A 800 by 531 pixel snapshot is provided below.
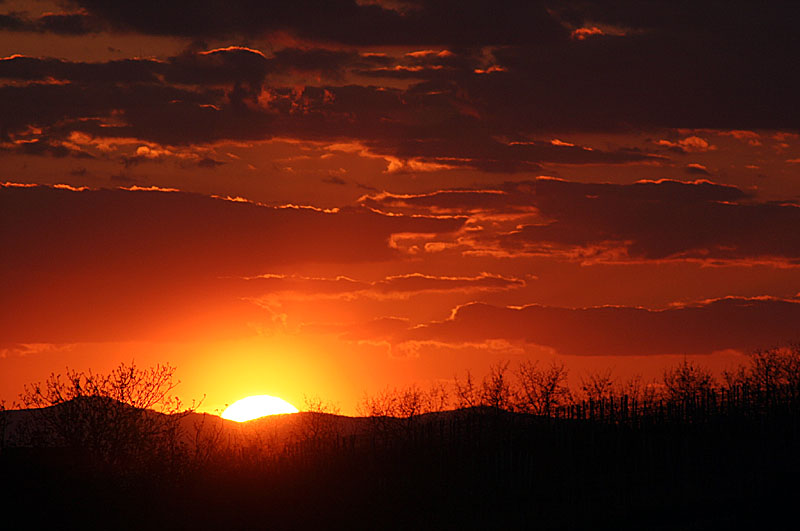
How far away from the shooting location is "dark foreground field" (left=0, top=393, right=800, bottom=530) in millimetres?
58156

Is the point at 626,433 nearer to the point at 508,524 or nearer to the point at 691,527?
the point at 508,524

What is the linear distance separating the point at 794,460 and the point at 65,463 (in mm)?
45529

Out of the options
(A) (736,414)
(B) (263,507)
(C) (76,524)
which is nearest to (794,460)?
(A) (736,414)

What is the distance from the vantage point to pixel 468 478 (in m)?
75.5

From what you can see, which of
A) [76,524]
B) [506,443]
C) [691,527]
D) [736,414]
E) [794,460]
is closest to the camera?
[691,527]

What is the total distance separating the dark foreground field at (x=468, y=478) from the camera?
58.2 meters

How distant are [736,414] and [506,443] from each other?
19.7 metres

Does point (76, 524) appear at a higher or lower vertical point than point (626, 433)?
lower

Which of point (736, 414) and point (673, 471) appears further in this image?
point (736, 414)

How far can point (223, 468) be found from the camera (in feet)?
242

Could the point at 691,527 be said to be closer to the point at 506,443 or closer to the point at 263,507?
the point at 263,507

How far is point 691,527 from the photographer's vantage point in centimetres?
4622

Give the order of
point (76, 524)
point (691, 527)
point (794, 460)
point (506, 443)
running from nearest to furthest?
point (691, 527) < point (76, 524) < point (794, 460) < point (506, 443)

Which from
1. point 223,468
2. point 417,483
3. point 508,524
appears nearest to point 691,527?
point 508,524
